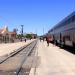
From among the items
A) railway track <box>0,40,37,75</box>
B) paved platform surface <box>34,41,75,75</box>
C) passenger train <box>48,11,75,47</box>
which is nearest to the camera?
paved platform surface <box>34,41,75,75</box>

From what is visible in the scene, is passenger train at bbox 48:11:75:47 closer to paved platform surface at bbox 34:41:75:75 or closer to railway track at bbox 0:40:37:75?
paved platform surface at bbox 34:41:75:75

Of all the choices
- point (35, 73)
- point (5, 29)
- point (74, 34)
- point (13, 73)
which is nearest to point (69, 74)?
point (35, 73)

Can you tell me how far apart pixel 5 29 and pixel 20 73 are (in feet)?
360

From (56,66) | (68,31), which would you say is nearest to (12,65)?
(56,66)

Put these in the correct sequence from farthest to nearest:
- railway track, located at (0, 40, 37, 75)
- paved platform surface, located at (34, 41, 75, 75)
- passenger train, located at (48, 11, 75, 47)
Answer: passenger train, located at (48, 11, 75, 47) < railway track, located at (0, 40, 37, 75) < paved platform surface, located at (34, 41, 75, 75)

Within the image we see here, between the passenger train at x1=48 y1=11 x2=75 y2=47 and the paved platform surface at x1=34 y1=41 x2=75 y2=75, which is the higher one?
the passenger train at x1=48 y1=11 x2=75 y2=47

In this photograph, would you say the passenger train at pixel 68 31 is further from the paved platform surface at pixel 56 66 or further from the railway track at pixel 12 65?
the railway track at pixel 12 65

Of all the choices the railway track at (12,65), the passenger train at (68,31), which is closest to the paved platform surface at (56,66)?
the railway track at (12,65)

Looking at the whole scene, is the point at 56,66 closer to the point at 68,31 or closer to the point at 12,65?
the point at 12,65

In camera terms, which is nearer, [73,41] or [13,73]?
[13,73]

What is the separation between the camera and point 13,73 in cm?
1470

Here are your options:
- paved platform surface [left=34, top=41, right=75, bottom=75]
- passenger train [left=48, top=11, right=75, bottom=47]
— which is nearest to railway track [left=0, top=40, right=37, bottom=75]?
paved platform surface [left=34, top=41, right=75, bottom=75]

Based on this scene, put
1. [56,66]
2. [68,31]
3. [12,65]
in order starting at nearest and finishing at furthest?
[56,66], [12,65], [68,31]

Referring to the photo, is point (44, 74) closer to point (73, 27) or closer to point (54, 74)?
point (54, 74)
